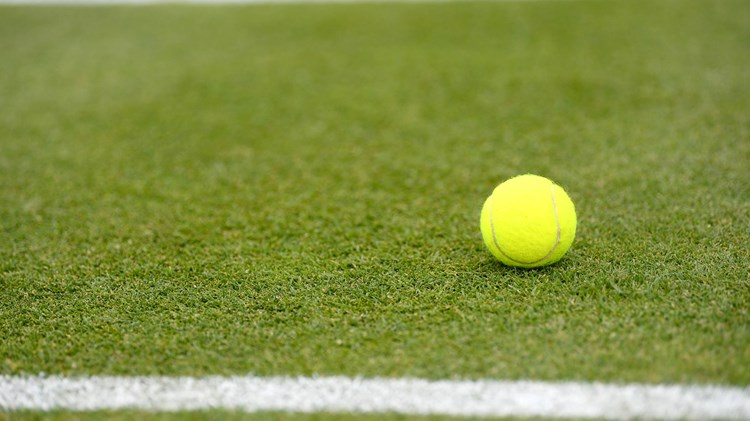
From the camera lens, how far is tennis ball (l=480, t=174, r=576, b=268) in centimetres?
257

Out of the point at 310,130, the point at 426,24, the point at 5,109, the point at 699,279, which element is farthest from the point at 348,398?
the point at 426,24

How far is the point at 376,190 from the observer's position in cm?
363

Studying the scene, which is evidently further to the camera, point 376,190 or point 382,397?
point 376,190

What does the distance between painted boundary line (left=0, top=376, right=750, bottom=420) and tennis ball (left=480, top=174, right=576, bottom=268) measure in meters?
0.65

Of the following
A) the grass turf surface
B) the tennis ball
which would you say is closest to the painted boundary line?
the grass turf surface

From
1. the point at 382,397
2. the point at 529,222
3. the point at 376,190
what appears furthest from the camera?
the point at 376,190

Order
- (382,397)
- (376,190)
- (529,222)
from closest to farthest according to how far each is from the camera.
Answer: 1. (382,397)
2. (529,222)
3. (376,190)

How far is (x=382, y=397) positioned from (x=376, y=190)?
170 cm

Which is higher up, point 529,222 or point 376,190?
point 529,222

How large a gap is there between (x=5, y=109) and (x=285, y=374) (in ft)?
12.6

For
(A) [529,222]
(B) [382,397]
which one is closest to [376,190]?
(A) [529,222]

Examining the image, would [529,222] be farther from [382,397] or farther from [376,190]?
[376,190]

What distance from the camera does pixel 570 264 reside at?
2.77 meters

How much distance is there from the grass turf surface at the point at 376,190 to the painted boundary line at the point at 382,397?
0.07 meters
